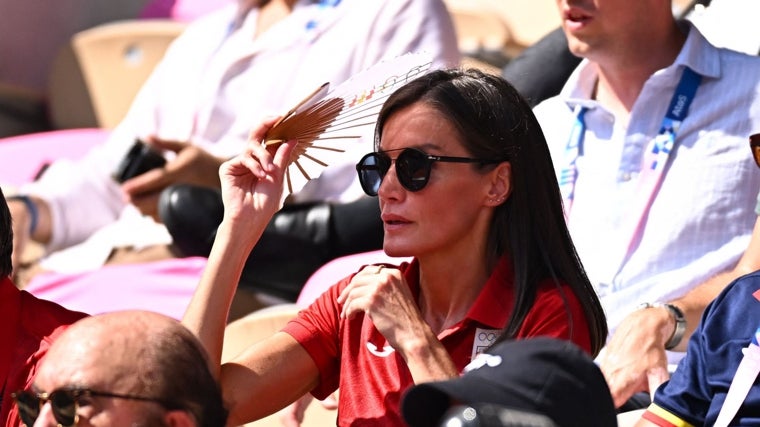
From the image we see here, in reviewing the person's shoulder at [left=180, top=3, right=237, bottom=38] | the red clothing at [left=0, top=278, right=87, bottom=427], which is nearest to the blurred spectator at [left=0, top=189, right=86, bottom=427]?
the red clothing at [left=0, top=278, right=87, bottom=427]

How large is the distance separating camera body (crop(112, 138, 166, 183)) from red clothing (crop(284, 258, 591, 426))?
1.73 metres

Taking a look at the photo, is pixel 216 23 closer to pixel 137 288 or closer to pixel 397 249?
pixel 137 288

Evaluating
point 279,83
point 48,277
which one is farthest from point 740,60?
point 48,277

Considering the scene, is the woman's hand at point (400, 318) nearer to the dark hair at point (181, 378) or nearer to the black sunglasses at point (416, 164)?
the black sunglasses at point (416, 164)

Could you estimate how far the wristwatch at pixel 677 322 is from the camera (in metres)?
3.06

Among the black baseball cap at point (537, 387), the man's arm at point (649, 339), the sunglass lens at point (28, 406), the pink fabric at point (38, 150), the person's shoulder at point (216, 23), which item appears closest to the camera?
the black baseball cap at point (537, 387)

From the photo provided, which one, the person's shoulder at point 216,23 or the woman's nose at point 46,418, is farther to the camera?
the person's shoulder at point 216,23

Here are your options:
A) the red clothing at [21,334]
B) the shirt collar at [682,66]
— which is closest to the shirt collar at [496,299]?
the red clothing at [21,334]

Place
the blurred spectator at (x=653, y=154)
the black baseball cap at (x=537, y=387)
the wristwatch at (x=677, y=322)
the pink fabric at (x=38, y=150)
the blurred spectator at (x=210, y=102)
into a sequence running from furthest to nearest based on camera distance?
1. the pink fabric at (x=38, y=150)
2. the blurred spectator at (x=210, y=102)
3. the blurred spectator at (x=653, y=154)
4. the wristwatch at (x=677, y=322)
5. the black baseball cap at (x=537, y=387)

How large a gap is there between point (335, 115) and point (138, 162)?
170 cm

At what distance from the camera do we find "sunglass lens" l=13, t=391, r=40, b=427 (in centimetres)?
196

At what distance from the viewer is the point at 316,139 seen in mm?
2750

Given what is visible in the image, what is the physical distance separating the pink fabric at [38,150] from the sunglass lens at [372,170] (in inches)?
104

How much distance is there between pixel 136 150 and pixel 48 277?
0.44 meters
